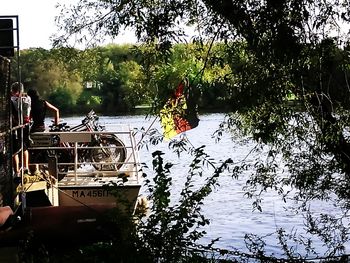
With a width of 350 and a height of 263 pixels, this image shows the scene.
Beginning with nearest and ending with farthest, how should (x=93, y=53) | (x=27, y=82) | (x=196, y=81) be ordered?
(x=196, y=81)
(x=93, y=53)
(x=27, y=82)

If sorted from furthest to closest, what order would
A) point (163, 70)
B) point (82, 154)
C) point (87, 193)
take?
point (82, 154)
point (87, 193)
point (163, 70)

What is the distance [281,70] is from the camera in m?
6.52

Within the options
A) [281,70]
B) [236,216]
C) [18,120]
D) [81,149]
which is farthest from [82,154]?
[281,70]

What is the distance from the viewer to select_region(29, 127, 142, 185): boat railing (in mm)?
13617

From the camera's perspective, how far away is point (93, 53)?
826 cm

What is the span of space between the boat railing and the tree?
566 cm

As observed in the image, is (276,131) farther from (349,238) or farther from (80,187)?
(80,187)

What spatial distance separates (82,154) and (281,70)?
9048 mm

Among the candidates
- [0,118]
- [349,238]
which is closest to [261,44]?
[349,238]

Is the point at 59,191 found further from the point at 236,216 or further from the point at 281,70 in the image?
the point at 281,70

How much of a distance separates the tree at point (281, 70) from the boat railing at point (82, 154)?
566 cm

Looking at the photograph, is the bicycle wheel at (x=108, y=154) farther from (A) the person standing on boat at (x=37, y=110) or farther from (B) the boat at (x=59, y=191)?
(A) the person standing on boat at (x=37, y=110)

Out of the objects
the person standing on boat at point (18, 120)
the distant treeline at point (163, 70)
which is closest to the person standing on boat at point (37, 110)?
the person standing on boat at point (18, 120)

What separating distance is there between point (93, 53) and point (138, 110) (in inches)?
32.0
